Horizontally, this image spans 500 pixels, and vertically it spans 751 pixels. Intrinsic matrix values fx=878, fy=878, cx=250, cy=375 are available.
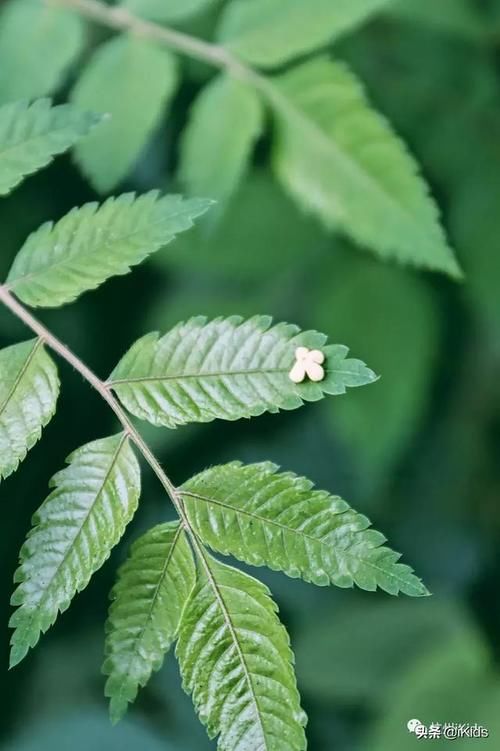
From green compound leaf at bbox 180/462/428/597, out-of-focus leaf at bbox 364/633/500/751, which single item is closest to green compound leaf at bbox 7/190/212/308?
green compound leaf at bbox 180/462/428/597

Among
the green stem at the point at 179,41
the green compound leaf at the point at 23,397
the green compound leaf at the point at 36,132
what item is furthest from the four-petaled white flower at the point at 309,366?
the green stem at the point at 179,41

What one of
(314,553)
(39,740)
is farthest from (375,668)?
(314,553)

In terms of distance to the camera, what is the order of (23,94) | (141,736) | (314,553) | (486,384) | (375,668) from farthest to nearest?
(486,384) → (375,668) → (141,736) → (23,94) → (314,553)

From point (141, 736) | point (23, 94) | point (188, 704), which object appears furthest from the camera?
point (188, 704)

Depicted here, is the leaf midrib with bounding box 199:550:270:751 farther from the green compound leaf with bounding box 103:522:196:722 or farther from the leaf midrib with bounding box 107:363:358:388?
the leaf midrib with bounding box 107:363:358:388

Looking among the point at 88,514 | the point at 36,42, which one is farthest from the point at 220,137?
the point at 88,514

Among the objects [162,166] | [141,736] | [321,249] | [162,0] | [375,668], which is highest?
[162,0]

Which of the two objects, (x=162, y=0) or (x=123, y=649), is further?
(x=162, y=0)

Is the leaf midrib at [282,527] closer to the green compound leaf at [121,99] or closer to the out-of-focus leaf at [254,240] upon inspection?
the green compound leaf at [121,99]

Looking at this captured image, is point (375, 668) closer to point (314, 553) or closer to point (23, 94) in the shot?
point (314, 553)
